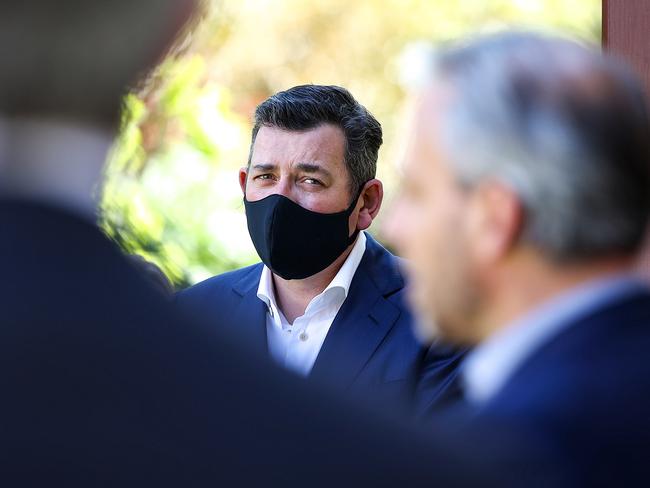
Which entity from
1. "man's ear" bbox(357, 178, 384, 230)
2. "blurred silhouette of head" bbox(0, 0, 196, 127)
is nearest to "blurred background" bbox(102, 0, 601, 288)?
"man's ear" bbox(357, 178, 384, 230)

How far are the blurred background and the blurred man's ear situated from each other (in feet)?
17.9

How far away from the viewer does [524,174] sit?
138 cm

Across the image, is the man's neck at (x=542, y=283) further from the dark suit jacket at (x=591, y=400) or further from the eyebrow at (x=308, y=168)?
the eyebrow at (x=308, y=168)

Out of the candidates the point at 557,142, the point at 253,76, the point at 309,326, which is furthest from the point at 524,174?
the point at 253,76

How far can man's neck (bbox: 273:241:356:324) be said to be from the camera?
337cm

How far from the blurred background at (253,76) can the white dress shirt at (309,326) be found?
3.49 meters

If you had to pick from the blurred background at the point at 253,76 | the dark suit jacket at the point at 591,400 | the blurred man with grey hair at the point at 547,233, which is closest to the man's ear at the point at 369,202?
the blurred man with grey hair at the point at 547,233

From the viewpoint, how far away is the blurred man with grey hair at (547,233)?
1.33m

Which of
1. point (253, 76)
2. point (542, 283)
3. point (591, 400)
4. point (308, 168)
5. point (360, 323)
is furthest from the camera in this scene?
point (253, 76)

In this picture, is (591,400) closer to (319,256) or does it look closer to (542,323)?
(542,323)

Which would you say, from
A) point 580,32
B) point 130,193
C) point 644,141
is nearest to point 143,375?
point 644,141

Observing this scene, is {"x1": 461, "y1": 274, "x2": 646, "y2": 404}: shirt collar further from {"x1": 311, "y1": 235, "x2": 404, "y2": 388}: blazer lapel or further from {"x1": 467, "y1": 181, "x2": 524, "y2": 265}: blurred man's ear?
{"x1": 311, "y1": 235, "x2": 404, "y2": 388}: blazer lapel

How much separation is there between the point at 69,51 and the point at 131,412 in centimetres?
36

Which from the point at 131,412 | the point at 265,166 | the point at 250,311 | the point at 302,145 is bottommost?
the point at 131,412
